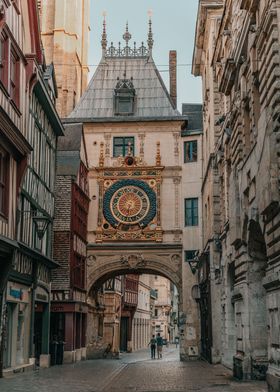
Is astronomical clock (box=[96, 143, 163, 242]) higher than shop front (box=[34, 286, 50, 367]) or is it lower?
higher

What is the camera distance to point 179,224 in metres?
35.2

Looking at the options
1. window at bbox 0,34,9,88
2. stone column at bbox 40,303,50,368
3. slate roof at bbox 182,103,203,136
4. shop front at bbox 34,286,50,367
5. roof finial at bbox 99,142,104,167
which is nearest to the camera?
window at bbox 0,34,9,88

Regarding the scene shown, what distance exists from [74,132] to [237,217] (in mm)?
16999

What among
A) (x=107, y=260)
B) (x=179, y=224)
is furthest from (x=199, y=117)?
(x=107, y=260)

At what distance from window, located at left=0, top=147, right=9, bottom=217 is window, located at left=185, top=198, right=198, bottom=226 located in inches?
715

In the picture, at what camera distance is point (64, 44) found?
49781mm

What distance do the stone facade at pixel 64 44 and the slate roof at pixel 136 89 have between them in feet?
24.5

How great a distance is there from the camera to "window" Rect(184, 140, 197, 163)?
35.7 m

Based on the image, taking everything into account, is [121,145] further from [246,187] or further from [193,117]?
[246,187]

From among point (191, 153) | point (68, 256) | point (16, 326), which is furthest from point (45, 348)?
point (191, 153)

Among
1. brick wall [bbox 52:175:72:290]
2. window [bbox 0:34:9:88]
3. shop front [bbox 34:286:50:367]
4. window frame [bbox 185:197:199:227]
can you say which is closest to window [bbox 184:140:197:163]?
window frame [bbox 185:197:199:227]

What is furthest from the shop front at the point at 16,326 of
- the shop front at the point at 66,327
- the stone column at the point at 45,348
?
the shop front at the point at 66,327

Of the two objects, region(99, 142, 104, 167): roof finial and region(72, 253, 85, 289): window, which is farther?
region(99, 142, 104, 167): roof finial

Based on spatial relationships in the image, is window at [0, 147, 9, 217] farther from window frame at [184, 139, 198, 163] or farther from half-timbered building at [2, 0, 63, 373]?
window frame at [184, 139, 198, 163]
